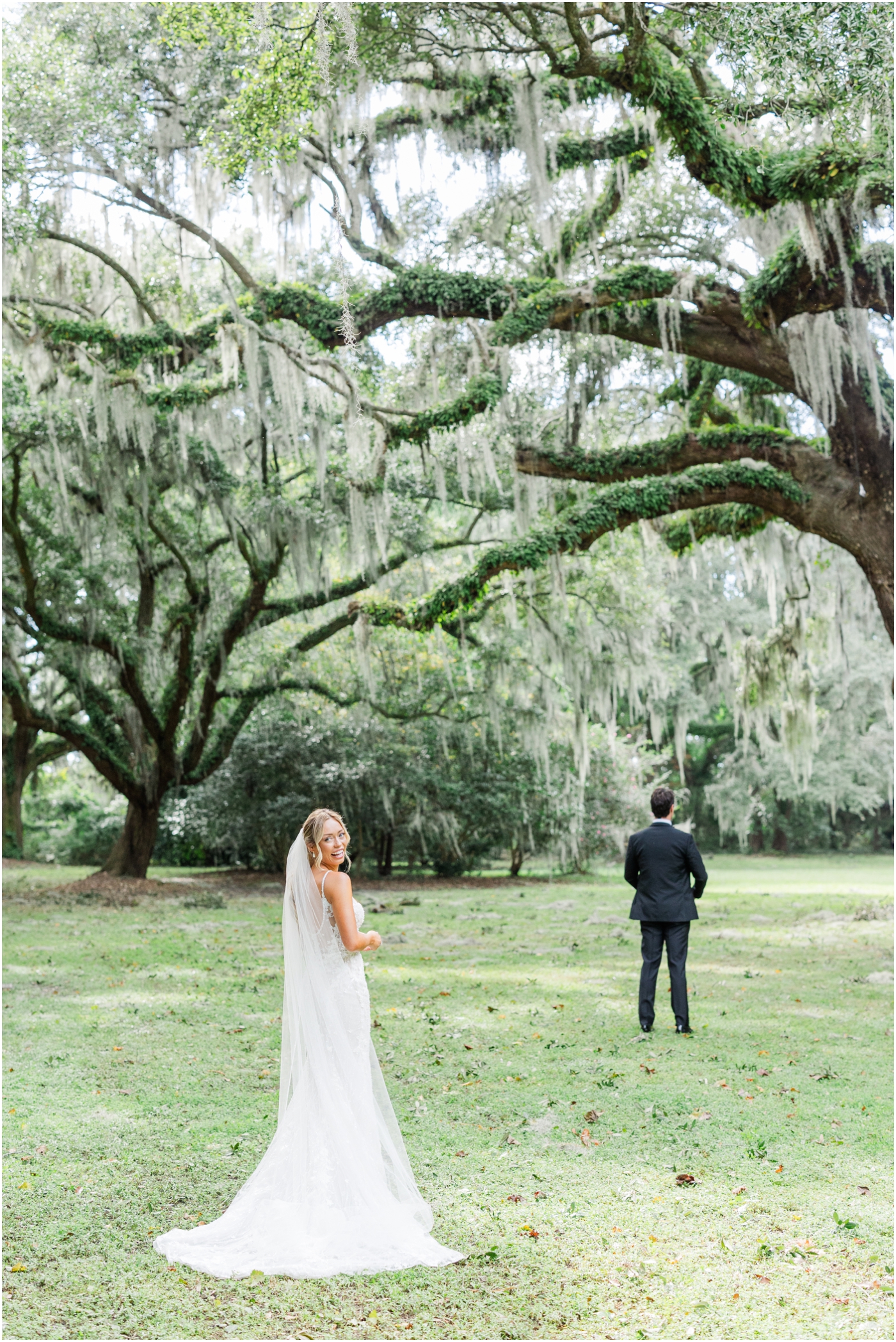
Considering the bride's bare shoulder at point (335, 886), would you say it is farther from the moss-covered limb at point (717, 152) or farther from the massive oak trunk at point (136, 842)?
the massive oak trunk at point (136, 842)

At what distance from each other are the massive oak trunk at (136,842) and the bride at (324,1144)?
1303cm

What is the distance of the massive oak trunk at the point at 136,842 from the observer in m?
16.3

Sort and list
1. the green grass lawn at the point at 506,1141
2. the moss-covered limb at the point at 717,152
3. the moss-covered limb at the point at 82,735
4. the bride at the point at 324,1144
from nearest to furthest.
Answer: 1. the green grass lawn at the point at 506,1141
2. the bride at the point at 324,1144
3. the moss-covered limb at the point at 717,152
4. the moss-covered limb at the point at 82,735

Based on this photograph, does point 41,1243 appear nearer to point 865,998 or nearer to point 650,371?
point 865,998

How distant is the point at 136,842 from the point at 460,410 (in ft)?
32.7

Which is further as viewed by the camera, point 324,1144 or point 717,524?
point 717,524

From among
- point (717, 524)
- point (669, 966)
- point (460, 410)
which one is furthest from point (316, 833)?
point (717, 524)

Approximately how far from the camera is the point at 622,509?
9602 millimetres

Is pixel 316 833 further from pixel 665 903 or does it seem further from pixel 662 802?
pixel 665 903

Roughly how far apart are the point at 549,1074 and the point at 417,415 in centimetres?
601

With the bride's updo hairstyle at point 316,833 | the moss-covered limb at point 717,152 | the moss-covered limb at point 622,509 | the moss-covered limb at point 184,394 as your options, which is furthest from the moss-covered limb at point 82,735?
the bride's updo hairstyle at point 316,833

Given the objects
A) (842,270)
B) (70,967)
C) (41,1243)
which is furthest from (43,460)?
(41,1243)

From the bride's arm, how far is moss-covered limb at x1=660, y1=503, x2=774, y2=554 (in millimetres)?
8024

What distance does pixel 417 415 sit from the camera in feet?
31.6
